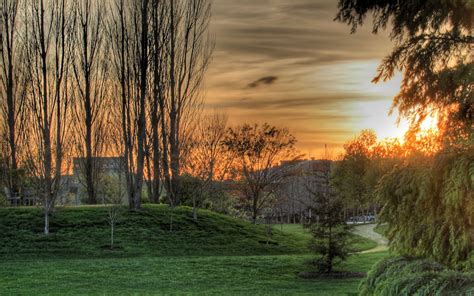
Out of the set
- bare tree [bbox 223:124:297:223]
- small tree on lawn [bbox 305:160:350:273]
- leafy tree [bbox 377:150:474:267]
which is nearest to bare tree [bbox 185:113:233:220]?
bare tree [bbox 223:124:297:223]

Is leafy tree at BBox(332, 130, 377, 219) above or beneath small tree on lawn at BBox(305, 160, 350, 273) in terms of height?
above

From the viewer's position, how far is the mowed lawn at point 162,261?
14.2 metres

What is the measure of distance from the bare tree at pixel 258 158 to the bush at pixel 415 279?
79.2 feet

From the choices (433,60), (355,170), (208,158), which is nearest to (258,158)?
(208,158)

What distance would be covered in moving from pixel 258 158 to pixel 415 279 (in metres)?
26.7

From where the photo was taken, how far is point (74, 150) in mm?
33625

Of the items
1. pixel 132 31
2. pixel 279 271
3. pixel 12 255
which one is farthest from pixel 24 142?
pixel 279 271

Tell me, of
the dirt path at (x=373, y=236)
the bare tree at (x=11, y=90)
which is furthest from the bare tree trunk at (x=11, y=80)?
the dirt path at (x=373, y=236)

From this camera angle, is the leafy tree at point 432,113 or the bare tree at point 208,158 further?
the bare tree at point 208,158

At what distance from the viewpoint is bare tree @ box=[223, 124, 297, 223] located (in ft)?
102

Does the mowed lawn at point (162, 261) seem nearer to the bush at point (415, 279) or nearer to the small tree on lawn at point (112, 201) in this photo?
the small tree on lawn at point (112, 201)

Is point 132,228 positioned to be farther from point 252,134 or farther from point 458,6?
point 458,6

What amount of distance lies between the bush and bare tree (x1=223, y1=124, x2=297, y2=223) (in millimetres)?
24139

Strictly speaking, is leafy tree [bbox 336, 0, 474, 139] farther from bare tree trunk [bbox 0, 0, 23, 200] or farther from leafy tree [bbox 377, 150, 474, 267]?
bare tree trunk [bbox 0, 0, 23, 200]
